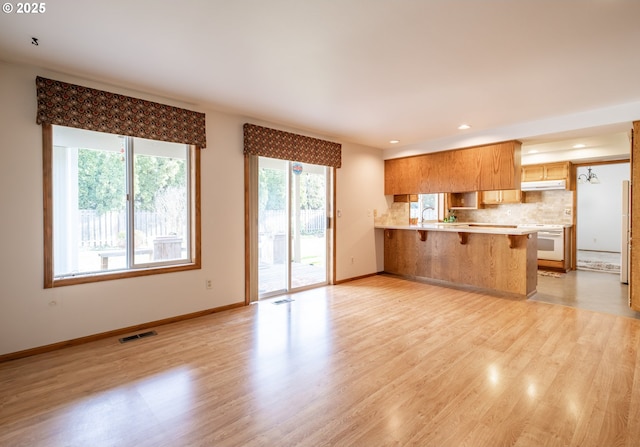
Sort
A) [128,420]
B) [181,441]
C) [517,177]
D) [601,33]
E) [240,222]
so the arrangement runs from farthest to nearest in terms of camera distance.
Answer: [517,177] < [240,222] < [601,33] < [128,420] < [181,441]

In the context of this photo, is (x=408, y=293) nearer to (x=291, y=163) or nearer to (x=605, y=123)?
(x=291, y=163)

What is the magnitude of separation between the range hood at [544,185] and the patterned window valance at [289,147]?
3.96 meters

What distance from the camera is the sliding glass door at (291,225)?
4621 mm

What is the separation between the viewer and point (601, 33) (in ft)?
7.32

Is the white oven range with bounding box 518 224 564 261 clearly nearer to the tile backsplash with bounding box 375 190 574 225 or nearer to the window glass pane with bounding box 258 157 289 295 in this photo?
the tile backsplash with bounding box 375 190 574 225

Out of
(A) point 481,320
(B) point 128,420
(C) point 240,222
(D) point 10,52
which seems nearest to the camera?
(B) point 128,420

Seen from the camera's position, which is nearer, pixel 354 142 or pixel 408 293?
pixel 408 293

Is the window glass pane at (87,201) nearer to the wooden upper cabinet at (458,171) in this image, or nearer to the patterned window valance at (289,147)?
the patterned window valance at (289,147)

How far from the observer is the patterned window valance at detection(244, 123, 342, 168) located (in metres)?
4.24

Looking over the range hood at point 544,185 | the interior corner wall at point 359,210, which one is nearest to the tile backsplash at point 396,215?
the interior corner wall at point 359,210

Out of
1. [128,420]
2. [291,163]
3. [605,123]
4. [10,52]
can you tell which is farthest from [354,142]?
[128,420]

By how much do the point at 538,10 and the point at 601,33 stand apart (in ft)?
2.17

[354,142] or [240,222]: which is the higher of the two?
[354,142]

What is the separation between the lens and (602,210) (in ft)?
30.9
